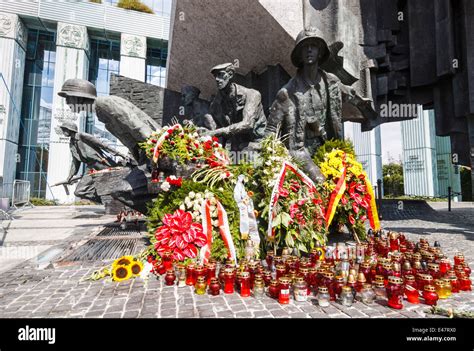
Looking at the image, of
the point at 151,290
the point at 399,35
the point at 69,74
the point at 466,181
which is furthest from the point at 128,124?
the point at 466,181

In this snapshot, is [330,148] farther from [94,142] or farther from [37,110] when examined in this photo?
[37,110]

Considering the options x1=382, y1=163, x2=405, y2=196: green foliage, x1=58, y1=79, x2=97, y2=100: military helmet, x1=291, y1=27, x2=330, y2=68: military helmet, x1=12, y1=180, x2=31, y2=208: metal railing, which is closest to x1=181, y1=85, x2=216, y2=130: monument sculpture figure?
x1=291, y1=27, x2=330, y2=68: military helmet

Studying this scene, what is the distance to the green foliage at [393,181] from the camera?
3619cm

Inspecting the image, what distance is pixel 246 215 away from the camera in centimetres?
398

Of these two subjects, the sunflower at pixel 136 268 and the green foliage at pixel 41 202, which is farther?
the green foliage at pixel 41 202

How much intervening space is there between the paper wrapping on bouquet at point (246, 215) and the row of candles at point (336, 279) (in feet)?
1.28

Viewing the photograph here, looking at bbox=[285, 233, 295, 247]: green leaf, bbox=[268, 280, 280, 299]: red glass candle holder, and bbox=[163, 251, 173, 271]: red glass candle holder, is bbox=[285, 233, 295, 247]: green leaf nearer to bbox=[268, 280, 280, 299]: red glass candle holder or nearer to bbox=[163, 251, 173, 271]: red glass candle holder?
bbox=[268, 280, 280, 299]: red glass candle holder

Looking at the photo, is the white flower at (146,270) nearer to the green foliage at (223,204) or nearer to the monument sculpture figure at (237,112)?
the green foliage at (223,204)

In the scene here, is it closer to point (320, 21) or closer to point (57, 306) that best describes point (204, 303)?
point (57, 306)

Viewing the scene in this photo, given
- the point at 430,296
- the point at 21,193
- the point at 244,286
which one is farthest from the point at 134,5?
the point at 430,296

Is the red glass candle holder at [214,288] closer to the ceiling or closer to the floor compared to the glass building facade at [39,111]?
closer to the floor

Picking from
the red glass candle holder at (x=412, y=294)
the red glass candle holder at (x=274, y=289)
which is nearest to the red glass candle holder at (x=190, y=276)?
the red glass candle holder at (x=274, y=289)

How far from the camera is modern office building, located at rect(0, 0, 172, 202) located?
22.4 meters

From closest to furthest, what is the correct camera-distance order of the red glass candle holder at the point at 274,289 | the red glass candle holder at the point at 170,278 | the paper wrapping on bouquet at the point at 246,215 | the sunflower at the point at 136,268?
the red glass candle holder at the point at 274,289
the red glass candle holder at the point at 170,278
the sunflower at the point at 136,268
the paper wrapping on bouquet at the point at 246,215
